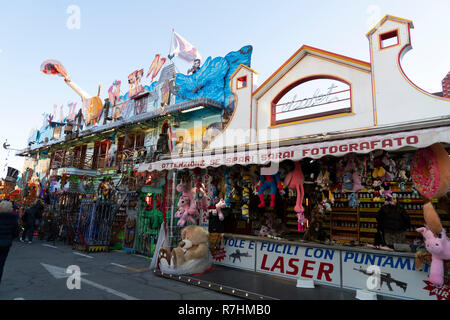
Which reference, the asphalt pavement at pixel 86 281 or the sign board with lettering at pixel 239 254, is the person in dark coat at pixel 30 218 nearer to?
the asphalt pavement at pixel 86 281

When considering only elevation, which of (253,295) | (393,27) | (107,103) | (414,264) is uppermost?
(107,103)

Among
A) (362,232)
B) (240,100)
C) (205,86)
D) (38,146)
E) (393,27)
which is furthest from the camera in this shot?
(38,146)

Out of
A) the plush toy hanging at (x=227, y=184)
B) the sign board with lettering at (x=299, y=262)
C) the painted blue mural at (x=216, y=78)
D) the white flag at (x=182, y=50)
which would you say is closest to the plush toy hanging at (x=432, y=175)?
the sign board with lettering at (x=299, y=262)

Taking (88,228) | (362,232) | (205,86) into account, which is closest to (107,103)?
(205,86)

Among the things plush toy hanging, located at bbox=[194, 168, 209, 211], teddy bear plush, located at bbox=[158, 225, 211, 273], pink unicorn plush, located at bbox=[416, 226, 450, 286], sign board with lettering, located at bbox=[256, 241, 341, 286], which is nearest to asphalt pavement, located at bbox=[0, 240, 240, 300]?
teddy bear plush, located at bbox=[158, 225, 211, 273]

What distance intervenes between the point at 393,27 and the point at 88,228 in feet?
45.1

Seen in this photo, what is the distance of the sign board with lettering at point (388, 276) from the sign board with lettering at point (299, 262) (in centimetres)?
26

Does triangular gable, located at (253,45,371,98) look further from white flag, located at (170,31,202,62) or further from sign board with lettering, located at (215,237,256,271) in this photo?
white flag, located at (170,31,202,62)

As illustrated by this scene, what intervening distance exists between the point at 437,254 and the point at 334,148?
2.44 meters

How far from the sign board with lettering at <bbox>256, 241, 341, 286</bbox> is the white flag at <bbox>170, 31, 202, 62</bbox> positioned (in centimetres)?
1479

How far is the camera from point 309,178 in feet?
23.0

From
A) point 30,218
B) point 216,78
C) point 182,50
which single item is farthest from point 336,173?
point 182,50

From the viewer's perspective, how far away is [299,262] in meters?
6.49
